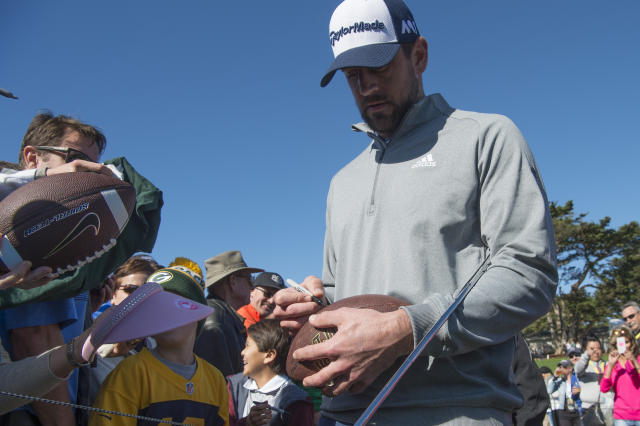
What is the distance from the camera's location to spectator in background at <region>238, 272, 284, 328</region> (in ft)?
20.4

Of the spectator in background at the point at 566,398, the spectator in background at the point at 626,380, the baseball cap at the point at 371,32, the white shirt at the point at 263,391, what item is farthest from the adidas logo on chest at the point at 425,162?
the spectator in background at the point at 566,398

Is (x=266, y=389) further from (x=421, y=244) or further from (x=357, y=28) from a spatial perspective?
(x=357, y=28)

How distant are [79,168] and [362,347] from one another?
A: 6.02 ft

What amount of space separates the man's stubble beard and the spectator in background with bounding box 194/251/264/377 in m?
3.02

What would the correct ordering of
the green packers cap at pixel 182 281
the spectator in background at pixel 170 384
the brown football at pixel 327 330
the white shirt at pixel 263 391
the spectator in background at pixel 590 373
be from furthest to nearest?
the spectator in background at pixel 590 373
the white shirt at pixel 263 391
the green packers cap at pixel 182 281
the spectator in background at pixel 170 384
the brown football at pixel 327 330

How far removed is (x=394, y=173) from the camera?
2.13 m

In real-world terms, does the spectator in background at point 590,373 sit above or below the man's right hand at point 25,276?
below

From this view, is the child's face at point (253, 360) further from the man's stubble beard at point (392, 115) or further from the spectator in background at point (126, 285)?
the man's stubble beard at point (392, 115)

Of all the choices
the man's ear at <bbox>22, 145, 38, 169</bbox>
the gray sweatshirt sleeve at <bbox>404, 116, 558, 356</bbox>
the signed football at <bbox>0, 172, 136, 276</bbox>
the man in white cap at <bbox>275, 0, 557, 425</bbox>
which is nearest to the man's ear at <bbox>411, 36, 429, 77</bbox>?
the man in white cap at <bbox>275, 0, 557, 425</bbox>

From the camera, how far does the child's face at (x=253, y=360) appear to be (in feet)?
14.8

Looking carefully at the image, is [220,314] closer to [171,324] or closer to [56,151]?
[171,324]

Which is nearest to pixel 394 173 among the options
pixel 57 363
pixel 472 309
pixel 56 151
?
pixel 472 309

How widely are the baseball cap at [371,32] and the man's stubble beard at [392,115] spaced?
191 mm

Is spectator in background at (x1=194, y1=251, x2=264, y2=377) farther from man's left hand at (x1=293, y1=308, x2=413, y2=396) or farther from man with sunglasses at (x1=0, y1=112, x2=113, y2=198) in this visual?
man's left hand at (x1=293, y1=308, x2=413, y2=396)
